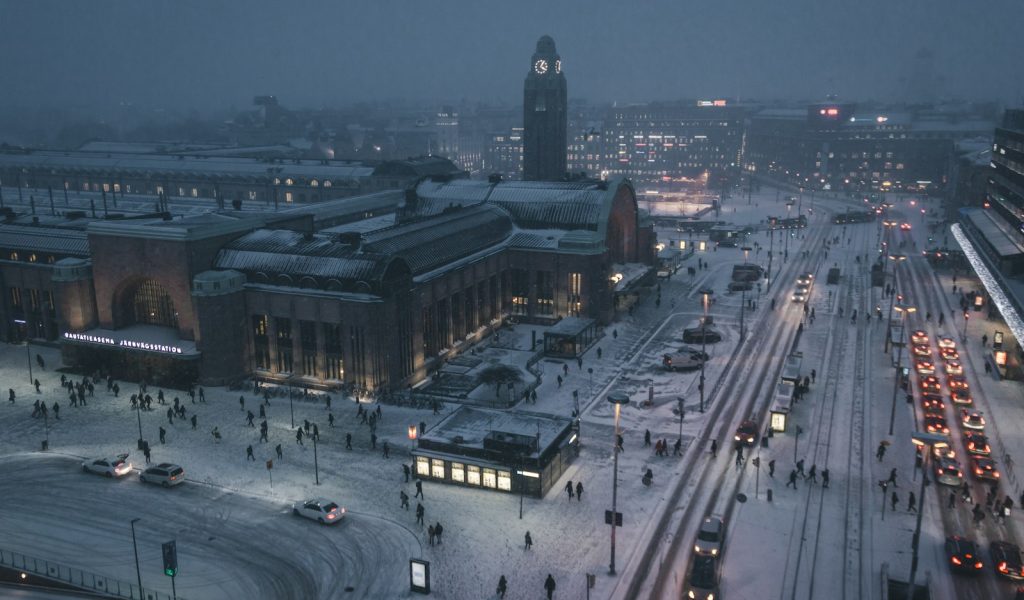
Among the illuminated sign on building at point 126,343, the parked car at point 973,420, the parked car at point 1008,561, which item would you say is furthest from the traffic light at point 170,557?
the parked car at point 973,420

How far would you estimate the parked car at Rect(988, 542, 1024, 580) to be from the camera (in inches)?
1622

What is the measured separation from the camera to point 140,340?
75.4 meters

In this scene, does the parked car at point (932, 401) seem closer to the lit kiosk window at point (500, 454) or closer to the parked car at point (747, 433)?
the parked car at point (747, 433)

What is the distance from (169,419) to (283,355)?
12.4 m

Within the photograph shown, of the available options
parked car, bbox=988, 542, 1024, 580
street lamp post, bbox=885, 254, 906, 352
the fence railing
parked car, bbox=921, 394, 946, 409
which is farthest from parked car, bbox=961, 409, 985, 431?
the fence railing

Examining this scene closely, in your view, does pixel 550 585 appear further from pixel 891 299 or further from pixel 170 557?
pixel 891 299

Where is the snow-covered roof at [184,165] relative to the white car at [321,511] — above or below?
above

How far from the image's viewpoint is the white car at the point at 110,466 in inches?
2163

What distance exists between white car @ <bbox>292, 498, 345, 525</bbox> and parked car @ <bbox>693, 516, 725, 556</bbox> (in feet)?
68.1

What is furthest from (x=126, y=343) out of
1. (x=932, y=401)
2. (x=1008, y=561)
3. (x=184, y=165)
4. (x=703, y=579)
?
(x=184, y=165)

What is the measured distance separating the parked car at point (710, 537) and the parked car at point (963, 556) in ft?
37.7

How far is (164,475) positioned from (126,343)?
1026 inches

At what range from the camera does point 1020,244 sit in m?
89.1

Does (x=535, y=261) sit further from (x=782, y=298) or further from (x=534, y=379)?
(x=782, y=298)
